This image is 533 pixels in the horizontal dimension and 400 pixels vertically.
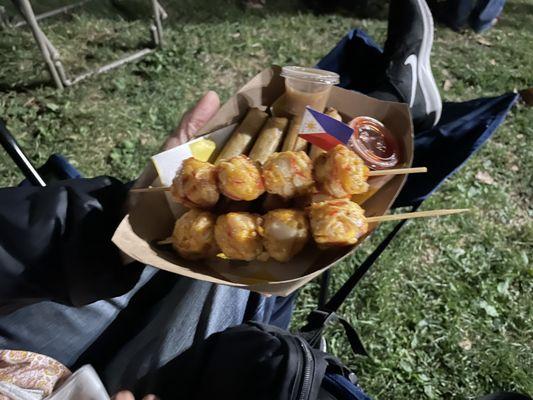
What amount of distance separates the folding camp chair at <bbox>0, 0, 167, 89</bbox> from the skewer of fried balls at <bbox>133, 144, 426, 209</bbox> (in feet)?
7.17

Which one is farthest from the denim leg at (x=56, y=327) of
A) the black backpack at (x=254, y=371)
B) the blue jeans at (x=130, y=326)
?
the black backpack at (x=254, y=371)

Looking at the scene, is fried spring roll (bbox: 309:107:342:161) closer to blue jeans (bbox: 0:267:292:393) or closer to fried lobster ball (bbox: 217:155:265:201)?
fried lobster ball (bbox: 217:155:265:201)

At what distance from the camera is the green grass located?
2391 mm

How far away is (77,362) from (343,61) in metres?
2.08

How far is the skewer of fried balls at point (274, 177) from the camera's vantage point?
4.70 feet

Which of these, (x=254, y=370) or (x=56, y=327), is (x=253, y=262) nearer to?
(x=254, y=370)

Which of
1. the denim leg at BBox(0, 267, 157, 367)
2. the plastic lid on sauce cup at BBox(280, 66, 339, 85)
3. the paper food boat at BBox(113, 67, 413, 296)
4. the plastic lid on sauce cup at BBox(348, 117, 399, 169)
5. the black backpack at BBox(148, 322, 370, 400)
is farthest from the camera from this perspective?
the plastic lid on sauce cup at BBox(280, 66, 339, 85)

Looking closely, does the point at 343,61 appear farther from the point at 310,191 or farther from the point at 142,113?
the point at 142,113

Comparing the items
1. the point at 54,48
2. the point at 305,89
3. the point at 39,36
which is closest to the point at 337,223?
the point at 305,89

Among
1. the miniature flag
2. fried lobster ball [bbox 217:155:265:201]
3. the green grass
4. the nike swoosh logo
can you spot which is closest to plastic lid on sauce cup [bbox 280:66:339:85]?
the miniature flag

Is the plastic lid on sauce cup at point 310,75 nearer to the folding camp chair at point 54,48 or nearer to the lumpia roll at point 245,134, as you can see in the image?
the lumpia roll at point 245,134

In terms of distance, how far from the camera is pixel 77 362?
5.37ft

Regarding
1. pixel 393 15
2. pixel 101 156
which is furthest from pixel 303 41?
pixel 101 156

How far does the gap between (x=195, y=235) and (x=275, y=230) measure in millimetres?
264
